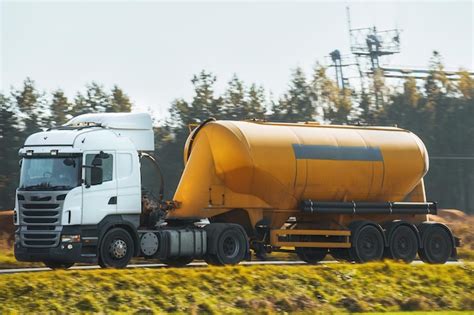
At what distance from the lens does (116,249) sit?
25266 millimetres

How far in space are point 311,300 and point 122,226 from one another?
6.22 meters

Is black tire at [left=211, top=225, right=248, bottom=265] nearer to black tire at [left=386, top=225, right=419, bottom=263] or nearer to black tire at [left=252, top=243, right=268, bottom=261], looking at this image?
black tire at [left=252, top=243, right=268, bottom=261]

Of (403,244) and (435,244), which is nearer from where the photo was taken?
(403,244)

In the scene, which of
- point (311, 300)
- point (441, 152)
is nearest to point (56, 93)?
point (441, 152)

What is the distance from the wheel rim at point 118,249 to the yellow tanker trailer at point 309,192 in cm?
266

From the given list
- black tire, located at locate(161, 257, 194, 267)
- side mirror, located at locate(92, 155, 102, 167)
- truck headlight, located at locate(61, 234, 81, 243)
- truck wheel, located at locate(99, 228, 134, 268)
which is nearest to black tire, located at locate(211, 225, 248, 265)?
black tire, located at locate(161, 257, 194, 267)

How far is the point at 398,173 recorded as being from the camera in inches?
1217

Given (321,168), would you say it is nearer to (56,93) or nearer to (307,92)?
(56,93)

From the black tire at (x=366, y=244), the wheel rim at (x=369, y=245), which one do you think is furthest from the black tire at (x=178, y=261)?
the wheel rim at (x=369, y=245)

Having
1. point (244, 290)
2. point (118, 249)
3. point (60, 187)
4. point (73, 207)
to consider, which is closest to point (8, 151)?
point (118, 249)

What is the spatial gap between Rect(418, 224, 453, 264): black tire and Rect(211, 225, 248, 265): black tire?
250 inches

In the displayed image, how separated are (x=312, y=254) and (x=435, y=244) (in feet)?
12.4

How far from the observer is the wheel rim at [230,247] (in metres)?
27.5

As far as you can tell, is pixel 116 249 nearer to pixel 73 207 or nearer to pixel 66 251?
pixel 66 251
